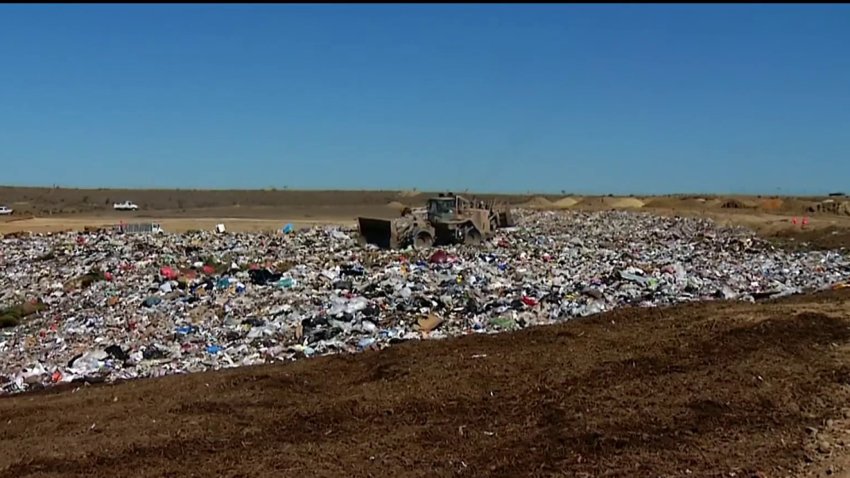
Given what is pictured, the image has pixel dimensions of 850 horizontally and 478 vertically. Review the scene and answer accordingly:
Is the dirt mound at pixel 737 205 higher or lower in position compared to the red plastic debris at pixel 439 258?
higher

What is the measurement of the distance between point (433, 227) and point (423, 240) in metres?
0.76

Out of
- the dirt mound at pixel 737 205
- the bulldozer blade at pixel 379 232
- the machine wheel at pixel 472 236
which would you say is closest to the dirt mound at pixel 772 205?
the dirt mound at pixel 737 205

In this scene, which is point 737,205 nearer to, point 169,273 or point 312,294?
point 169,273

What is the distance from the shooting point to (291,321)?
34.9 feet

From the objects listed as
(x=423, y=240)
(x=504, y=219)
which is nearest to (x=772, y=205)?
(x=504, y=219)

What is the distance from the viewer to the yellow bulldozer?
2155 centimetres

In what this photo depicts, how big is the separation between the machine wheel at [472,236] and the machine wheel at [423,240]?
103cm

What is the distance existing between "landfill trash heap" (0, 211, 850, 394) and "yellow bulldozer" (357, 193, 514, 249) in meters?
1.17

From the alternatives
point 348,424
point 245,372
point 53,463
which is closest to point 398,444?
point 348,424

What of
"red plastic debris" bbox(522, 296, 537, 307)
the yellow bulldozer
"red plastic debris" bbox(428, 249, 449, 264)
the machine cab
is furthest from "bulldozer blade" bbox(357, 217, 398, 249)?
"red plastic debris" bbox(522, 296, 537, 307)

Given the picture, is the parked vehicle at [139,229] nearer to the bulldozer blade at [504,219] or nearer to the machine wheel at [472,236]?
the bulldozer blade at [504,219]

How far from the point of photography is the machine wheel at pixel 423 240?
70.2 ft

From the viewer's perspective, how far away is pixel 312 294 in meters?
12.2

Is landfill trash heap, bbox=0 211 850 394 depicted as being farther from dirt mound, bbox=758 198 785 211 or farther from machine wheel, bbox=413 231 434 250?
dirt mound, bbox=758 198 785 211
